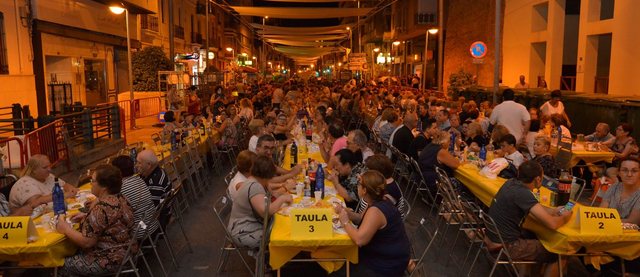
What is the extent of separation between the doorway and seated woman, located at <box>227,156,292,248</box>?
57.6 feet

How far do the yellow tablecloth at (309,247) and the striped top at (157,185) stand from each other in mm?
2191

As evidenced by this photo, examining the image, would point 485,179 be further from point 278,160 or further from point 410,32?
point 410,32

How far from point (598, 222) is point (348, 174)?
2.56 metres

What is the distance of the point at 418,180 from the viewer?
859 cm

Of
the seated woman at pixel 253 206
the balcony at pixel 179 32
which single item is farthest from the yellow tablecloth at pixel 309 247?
the balcony at pixel 179 32

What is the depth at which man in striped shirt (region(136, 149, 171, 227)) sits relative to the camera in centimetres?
649

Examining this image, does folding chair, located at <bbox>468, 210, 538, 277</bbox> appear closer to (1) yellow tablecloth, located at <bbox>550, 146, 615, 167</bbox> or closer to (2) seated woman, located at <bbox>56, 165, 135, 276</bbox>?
(2) seated woman, located at <bbox>56, 165, 135, 276</bbox>

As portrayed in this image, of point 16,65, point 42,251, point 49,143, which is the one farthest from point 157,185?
point 16,65

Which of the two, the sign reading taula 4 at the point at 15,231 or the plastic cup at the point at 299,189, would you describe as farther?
the plastic cup at the point at 299,189

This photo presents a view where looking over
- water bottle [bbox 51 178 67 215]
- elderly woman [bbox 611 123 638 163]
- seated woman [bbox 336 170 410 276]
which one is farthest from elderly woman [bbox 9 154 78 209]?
elderly woman [bbox 611 123 638 163]

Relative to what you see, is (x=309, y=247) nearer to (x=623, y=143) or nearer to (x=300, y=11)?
(x=623, y=143)

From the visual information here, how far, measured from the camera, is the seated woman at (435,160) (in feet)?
26.1

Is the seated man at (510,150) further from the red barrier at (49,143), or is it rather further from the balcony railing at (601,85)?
the balcony railing at (601,85)

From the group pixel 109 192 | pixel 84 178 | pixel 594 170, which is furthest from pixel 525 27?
pixel 109 192
